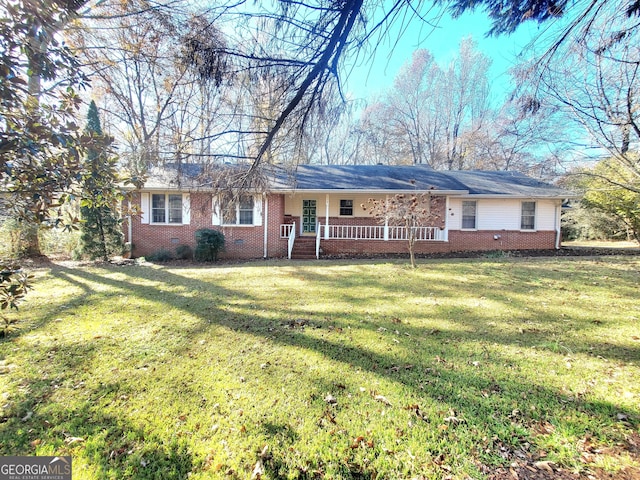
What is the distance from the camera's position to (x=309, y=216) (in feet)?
46.9

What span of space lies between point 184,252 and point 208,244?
1.52 m

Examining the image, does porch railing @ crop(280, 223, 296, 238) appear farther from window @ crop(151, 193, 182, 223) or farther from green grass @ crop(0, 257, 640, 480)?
green grass @ crop(0, 257, 640, 480)

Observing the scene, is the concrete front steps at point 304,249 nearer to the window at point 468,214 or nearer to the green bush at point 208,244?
the green bush at point 208,244

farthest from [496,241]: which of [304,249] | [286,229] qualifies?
[286,229]

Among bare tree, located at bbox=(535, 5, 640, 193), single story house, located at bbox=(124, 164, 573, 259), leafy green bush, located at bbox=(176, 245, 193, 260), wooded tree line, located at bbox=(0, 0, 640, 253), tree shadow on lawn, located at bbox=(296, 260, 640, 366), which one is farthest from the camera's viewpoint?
single story house, located at bbox=(124, 164, 573, 259)

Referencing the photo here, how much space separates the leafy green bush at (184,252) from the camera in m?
11.6

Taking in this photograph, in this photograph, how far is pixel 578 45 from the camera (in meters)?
3.16

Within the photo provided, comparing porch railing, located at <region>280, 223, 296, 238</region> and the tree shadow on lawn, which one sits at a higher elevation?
porch railing, located at <region>280, 223, 296, 238</region>

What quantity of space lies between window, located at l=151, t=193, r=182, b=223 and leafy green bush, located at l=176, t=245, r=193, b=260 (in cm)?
171

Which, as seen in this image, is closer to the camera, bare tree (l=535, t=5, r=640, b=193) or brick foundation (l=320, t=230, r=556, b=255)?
bare tree (l=535, t=5, r=640, b=193)

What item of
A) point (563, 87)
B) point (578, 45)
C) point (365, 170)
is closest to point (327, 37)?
point (578, 45)

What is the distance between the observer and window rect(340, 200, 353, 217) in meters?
14.0

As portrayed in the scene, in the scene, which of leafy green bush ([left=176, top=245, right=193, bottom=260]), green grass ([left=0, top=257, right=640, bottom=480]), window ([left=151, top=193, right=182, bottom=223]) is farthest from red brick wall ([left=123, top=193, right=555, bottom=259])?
green grass ([left=0, top=257, right=640, bottom=480])

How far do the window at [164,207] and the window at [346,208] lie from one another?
7666 mm
